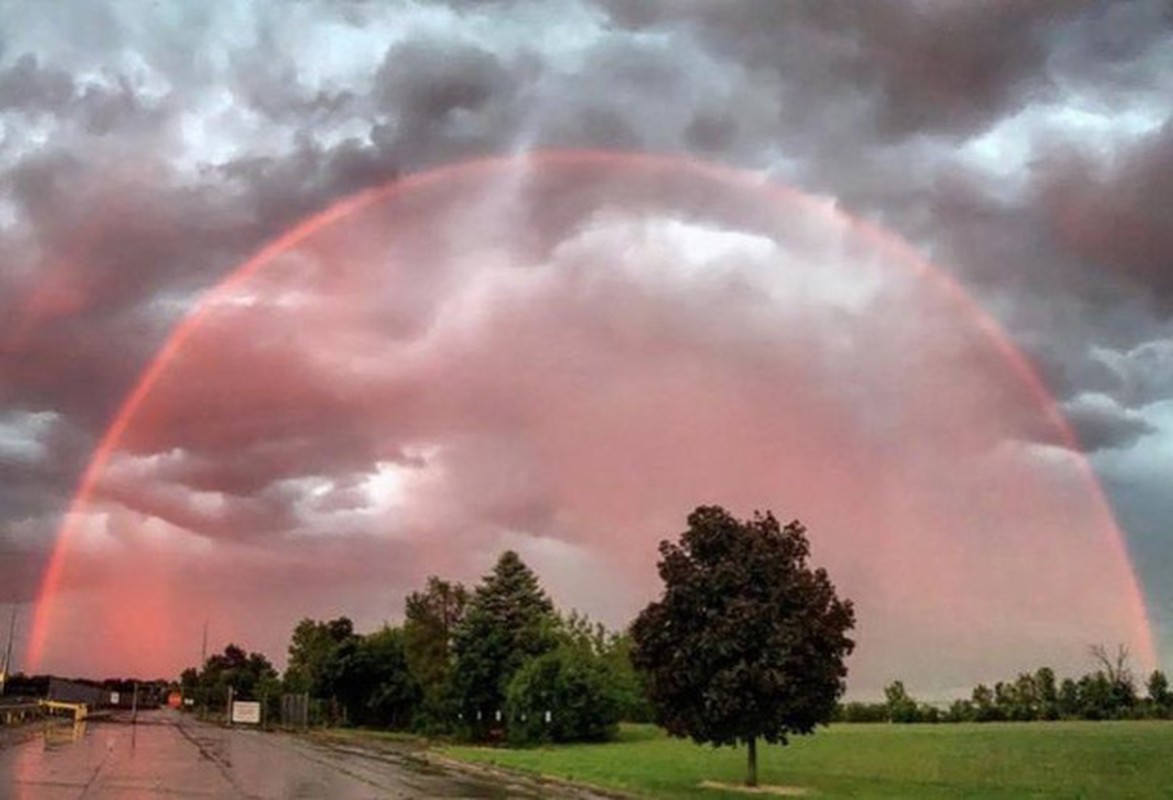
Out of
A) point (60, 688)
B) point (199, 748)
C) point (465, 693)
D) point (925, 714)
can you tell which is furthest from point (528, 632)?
point (60, 688)

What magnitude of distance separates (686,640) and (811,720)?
4.42 metres

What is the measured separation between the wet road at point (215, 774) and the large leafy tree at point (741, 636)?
18.4ft

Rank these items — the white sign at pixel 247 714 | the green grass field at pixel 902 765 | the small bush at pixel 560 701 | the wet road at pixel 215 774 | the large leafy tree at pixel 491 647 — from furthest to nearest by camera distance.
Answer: the white sign at pixel 247 714
the large leafy tree at pixel 491 647
the small bush at pixel 560 701
the green grass field at pixel 902 765
the wet road at pixel 215 774

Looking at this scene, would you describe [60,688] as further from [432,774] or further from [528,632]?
[432,774]

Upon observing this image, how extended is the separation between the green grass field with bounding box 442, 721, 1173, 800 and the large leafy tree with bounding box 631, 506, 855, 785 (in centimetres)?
236

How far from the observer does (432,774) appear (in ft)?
147

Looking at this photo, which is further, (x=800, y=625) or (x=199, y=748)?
(x=199, y=748)

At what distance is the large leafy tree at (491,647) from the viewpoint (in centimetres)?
8631

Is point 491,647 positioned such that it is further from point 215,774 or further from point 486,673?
point 215,774

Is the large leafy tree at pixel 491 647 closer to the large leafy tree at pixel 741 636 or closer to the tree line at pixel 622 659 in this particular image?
the tree line at pixel 622 659

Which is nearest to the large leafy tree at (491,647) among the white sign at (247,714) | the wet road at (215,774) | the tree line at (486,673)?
the tree line at (486,673)

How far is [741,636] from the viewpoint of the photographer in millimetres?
34469

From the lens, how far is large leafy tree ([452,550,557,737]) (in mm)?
86312

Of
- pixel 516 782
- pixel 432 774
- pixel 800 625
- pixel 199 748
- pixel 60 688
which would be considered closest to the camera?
pixel 800 625
